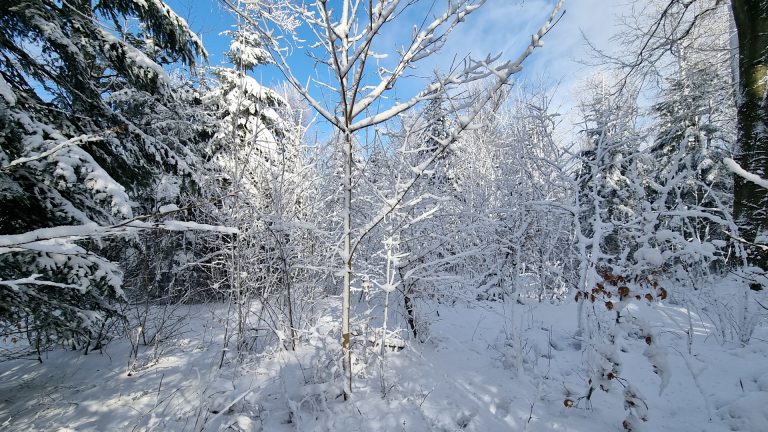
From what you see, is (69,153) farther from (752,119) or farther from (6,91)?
(752,119)

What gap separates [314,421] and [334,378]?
0.56 meters

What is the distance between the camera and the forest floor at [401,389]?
2.96m

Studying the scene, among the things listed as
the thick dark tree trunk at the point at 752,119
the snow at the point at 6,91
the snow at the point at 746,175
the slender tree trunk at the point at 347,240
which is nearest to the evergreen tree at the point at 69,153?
the snow at the point at 6,91

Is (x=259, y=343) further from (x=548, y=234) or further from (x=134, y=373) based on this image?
(x=548, y=234)

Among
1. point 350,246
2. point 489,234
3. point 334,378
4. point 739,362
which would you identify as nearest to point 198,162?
point 350,246

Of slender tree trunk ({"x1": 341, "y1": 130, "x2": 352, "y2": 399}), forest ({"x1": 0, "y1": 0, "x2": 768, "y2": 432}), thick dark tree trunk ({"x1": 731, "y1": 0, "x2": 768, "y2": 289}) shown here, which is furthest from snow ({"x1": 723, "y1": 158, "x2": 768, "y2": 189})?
thick dark tree trunk ({"x1": 731, "y1": 0, "x2": 768, "y2": 289})

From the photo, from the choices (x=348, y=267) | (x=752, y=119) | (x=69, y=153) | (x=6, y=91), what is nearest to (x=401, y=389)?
(x=348, y=267)

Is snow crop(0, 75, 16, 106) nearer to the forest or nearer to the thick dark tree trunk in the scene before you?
the forest

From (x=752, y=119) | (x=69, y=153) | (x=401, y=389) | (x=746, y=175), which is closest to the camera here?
(x=746, y=175)

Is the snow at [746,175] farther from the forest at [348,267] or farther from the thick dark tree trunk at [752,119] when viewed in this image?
the thick dark tree trunk at [752,119]

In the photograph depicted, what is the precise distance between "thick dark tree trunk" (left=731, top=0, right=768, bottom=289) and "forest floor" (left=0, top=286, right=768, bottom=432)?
1.50 m

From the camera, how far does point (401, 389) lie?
3.58 meters

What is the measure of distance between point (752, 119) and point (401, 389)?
16.9 feet

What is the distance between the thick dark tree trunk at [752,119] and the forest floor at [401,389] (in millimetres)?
1499
